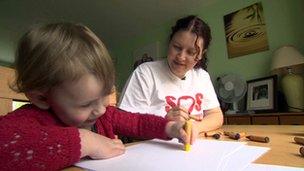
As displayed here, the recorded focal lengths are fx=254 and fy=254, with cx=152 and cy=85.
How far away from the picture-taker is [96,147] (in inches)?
17.9

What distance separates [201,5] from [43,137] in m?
3.03

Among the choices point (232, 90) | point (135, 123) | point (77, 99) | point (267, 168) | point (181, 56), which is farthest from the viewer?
point (232, 90)

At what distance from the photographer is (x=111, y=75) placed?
1.78 feet

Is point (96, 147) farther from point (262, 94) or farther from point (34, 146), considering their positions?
point (262, 94)

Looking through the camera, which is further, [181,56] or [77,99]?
[181,56]

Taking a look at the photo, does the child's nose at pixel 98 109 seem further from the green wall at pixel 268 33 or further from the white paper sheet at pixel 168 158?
the green wall at pixel 268 33

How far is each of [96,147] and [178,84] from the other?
0.66 meters

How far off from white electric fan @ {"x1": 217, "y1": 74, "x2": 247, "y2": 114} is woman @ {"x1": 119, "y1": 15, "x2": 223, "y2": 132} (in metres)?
1.47

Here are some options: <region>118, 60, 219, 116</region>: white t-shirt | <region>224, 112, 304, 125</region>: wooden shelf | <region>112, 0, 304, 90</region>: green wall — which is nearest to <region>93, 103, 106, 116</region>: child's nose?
<region>118, 60, 219, 116</region>: white t-shirt

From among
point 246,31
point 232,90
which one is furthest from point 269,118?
point 246,31

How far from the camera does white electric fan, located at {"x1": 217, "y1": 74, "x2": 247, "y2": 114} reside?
97.4 inches

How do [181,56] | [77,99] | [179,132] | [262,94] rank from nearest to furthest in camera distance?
[77,99] < [179,132] < [181,56] < [262,94]

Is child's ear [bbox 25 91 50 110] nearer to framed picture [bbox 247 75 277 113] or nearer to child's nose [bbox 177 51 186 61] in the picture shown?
child's nose [bbox 177 51 186 61]

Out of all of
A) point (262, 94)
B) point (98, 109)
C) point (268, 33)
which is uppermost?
point (268, 33)
